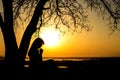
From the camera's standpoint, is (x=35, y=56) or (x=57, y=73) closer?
(x=35, y=56)

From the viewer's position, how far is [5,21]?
1130cm

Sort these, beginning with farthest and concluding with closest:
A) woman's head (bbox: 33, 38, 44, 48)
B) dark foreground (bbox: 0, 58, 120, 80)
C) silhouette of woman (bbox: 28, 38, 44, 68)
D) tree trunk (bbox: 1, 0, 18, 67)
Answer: tree trunk (bbox: 1, 0, 18, 67)
dark foreground (bbox: 0, 58, 120, 80)
silhouette of woman (bbox: 28, 38, 44, 68)
woman's head (bbox: 33, 38, 44, 48)

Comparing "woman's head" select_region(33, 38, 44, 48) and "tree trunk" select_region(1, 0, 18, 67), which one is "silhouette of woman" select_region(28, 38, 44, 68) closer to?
"woman's head" select_region(33, 38, 44, 48)

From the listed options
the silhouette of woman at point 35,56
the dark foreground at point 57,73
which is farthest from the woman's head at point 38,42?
the dark foreground at point 57,73

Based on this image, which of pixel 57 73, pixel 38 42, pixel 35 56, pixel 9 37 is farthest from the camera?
pixel 9 37

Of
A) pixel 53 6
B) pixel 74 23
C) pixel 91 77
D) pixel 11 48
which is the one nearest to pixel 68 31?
pixel 74 23

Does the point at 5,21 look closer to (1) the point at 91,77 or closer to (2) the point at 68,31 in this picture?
(2) the point at 68,31

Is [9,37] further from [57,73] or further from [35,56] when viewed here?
[57,73]

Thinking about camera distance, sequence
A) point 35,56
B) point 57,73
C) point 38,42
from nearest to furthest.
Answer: point 38,42
point 35,56
point 57,73

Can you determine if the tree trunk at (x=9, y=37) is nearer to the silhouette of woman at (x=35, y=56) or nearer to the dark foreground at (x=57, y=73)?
the dark foreground at (x=57, y=73)

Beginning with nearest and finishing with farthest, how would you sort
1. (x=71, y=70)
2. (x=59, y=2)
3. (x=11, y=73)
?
1. (x=11, y=73)
2. (x=59, y=2)
3. (x=71, y=70)

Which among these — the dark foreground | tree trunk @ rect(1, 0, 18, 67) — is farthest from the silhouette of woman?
tree trunk @ rect(1, 0, 18, 67)

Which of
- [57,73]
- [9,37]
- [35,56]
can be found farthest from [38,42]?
[9,37]

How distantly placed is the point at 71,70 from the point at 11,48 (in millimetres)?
3868
